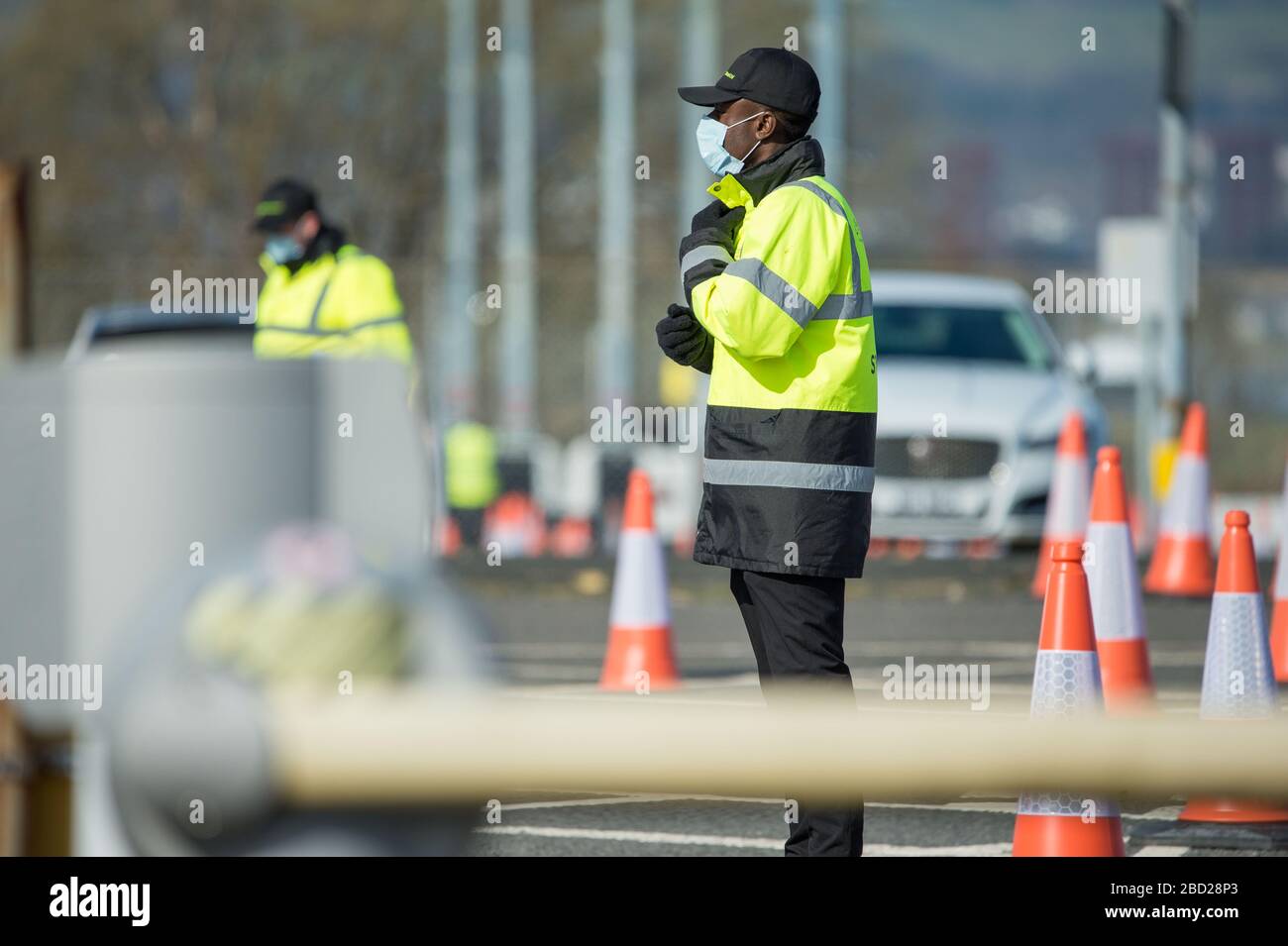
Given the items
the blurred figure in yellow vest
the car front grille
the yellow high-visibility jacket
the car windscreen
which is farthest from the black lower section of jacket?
the yellow high-visibility jacket

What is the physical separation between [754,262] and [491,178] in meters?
44.9

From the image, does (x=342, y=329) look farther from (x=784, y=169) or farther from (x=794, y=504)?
(x=794, y=504)

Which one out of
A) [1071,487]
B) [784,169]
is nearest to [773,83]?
[784,169]

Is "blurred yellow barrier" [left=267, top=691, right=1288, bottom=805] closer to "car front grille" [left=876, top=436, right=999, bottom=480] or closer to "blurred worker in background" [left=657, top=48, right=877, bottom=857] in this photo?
"blurred worker in background" [left=657, top=48, right=877, bottom=857]

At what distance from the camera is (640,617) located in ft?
28.6

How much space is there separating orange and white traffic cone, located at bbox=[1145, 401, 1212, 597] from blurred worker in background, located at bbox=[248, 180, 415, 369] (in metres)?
4.86

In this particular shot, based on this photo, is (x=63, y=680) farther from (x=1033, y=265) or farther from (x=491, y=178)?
(x=491, y=178)

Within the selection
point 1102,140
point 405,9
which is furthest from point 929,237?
point 1102,140

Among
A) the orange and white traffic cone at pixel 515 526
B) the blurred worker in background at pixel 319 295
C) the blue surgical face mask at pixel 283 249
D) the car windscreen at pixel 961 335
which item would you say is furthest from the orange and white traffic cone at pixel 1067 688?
the orange and white traffic cone at pixel 515 526

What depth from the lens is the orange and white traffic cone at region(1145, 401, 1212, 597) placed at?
1225cm

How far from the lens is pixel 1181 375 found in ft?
57.8

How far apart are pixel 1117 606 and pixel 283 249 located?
3709mm

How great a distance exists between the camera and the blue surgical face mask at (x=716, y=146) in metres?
5.19

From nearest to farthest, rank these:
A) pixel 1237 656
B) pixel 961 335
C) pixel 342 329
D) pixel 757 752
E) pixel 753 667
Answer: pixel 757 752 < pixel 1237 656 < pixel 342 329 < pixel 753 667 < pixel 961 335
